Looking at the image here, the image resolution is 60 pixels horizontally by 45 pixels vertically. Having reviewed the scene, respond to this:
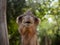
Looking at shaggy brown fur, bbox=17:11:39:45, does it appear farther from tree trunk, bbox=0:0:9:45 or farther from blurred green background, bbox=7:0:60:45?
blurred green background, bbox=7:0:60:45

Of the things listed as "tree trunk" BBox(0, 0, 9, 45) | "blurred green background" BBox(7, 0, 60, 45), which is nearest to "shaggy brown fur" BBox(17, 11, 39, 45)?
"tree trunk" BBox(0, 0, 9, 45)

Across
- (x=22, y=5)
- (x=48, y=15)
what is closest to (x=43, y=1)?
(x=48, y=15)

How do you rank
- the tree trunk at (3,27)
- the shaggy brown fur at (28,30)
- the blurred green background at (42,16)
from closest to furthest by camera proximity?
the shaggy brown fur at (28,30)
the tree trunk at (3,27)
the blurred green background at (42,16)

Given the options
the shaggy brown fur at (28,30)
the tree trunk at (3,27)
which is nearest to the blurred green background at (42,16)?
the tree trunk at (3,27)

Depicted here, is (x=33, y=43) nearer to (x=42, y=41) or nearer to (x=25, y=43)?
(x=25, y=43)

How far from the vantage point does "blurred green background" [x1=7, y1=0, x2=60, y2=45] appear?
555 inches

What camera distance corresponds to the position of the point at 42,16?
17.9 metres

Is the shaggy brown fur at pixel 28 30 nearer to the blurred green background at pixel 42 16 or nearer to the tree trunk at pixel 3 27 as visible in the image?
the tree trunk at pixel 3 27

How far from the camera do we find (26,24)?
4535mm

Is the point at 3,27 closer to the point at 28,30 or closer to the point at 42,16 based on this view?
the point at 28,30

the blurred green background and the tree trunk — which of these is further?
the blurred green background

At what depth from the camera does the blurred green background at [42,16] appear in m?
14.1

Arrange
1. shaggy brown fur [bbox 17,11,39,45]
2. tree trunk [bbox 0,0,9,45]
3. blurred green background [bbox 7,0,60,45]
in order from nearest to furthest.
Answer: shaggy brown fur [bbox 17,11,39,45] → tree trunk [bbox 0,0,9,45] → blurred green background [bbox 7,0,60,45]

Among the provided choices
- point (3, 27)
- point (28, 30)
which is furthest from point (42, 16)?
point (28, 30)
